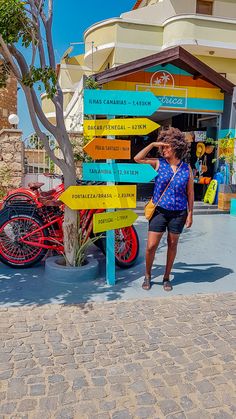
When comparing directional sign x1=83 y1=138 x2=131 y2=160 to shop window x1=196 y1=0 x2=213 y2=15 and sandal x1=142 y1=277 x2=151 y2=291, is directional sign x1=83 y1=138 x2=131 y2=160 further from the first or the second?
shop window x1=196 y1=0 x2=213 y2=15

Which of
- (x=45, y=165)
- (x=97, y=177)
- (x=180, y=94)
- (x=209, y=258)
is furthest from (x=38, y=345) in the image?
(x=180, y=94)

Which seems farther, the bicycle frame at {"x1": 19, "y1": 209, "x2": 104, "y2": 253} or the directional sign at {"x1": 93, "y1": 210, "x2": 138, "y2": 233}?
the bicycle frame at {"x1": 19, "y1": 209, "x2": 104, "y2": 253}

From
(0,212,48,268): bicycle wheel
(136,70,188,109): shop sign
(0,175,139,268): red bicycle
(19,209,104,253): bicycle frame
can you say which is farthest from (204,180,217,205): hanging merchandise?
(0,212,48,268): bicycle wheel

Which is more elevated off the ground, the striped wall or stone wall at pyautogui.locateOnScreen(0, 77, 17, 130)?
stone wall at pyautogui.locateOnScreen(0, 77, 17, 130)

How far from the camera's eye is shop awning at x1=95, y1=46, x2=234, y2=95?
9484 millimetres

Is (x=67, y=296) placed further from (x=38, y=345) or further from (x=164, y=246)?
(x=164, y=246)

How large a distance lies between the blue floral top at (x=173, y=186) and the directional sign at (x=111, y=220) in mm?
481

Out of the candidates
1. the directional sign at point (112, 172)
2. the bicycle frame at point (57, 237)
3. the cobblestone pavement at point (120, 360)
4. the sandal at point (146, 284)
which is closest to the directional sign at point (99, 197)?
the directional sign at point (112, 172)

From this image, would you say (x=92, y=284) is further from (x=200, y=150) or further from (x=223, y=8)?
(x=223, y=8)

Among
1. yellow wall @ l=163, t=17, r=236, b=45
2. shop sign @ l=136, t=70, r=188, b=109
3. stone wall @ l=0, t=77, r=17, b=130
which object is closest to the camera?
shop sign @ l=136, t=70, r=188, b=109

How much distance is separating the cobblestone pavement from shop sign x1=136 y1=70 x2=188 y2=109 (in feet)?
24.3

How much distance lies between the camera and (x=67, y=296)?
13.3ft

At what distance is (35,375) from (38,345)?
408 millimetres

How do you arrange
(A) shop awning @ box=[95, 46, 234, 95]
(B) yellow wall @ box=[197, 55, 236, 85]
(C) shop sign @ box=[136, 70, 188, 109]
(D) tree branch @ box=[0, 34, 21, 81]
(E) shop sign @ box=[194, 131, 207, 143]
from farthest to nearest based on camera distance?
(B) yellow wall @ box=[197, 55, 236, 85]
(E) shop sign @ box=[194, 131, 207, 143]
(C) shop sign @ box=[136, 70, 188, 109]
(A) shop awning @ box=[95, 46, 234, 95]
(D) tree branch @ box=[0, 34, 21, 81]
